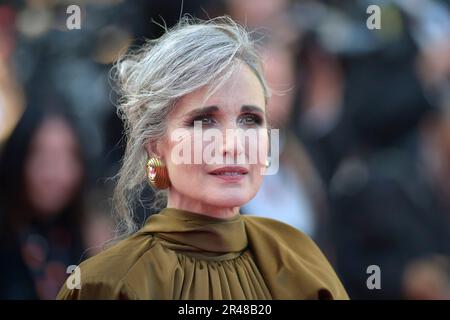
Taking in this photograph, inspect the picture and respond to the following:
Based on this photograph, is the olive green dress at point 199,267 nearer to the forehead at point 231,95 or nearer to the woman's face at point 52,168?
the forehead at point 231,95

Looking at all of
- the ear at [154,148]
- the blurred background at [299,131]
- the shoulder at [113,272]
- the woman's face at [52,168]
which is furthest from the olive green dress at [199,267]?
the woman's face at [52,168]

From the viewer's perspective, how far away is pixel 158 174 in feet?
4.46

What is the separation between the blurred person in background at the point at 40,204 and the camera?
212 centimetres

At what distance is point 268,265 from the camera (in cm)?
135

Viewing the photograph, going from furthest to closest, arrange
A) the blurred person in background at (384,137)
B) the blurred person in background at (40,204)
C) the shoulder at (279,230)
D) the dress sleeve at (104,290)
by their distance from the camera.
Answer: the blurred person in background at (384,137), the blurred person in background at (40,204), the shoulder at (279,230), the dress sleeve at (104,290)

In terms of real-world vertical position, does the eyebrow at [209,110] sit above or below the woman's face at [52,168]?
above

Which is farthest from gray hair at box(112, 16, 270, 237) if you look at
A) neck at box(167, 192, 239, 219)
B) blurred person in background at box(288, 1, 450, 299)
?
blurred person in background at box(288, 1, 450, 299)

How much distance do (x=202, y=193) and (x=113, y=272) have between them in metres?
0.23

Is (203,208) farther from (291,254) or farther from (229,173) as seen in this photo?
(291,254)

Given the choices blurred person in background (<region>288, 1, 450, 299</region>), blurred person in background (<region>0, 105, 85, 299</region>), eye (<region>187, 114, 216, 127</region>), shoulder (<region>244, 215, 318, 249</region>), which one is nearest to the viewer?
eye (<region>187, 114, 216, 127</region>)

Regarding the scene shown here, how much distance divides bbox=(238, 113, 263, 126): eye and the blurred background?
2.49ft

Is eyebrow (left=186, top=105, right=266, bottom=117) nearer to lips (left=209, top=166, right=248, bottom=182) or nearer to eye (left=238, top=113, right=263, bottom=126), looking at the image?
eye (left=238, top=113, right=263, bottom=126)

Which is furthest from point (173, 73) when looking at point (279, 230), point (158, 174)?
point (279, 230)

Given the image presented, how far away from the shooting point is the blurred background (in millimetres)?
2127
